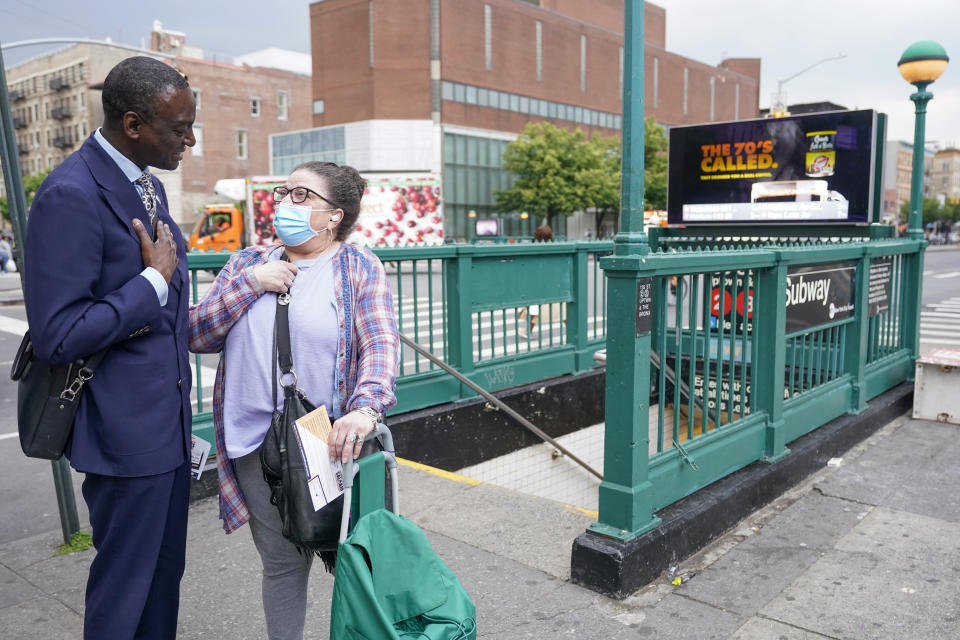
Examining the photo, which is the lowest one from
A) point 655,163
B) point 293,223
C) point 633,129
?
point 293,223

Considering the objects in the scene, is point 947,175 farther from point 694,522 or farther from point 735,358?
point 694,522

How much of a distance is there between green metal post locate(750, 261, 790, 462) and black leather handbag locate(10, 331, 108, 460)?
3.80 meters

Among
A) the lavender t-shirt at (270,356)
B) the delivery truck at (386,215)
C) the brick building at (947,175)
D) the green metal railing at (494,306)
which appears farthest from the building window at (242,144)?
the brick building at (947,175)

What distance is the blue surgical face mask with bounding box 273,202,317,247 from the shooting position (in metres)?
2.45

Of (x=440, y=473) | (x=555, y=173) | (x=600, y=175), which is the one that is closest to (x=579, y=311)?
(x=440, y=473)

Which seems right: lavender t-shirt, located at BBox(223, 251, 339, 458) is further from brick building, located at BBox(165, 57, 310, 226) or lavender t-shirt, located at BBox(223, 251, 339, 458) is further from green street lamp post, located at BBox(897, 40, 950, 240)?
brick building, located at BBox(165, 57, 310, 226)

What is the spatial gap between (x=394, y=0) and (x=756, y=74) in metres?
59.7

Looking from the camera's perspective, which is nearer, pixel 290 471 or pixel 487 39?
pixel 290 471

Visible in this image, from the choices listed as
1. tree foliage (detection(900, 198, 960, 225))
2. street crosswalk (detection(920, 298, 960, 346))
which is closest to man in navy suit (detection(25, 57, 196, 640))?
street crosswalk (detection(920, 298, 960, 346))

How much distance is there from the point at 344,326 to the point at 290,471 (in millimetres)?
473

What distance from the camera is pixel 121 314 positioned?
2055 millimetres

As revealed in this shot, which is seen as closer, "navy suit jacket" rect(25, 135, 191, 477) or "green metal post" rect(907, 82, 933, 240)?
"navy suit jacket" rect(25, 135, 191, 477)

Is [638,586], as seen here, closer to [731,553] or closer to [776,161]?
[731,553]

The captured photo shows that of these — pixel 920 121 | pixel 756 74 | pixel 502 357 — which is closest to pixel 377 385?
pixel 502 357
